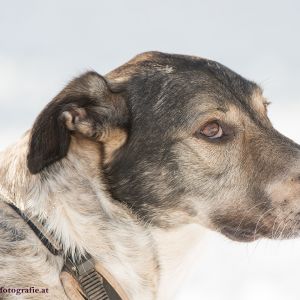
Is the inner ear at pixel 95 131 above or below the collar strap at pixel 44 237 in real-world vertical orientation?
above

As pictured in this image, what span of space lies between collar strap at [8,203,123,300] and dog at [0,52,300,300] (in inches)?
1.7

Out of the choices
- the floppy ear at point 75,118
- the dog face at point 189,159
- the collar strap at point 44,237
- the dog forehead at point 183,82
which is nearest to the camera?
the floppy ear at point 75,118

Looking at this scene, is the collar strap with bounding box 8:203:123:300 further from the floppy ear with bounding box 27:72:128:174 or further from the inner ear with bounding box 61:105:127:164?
the inner ear with bounding box 61:105:127:164

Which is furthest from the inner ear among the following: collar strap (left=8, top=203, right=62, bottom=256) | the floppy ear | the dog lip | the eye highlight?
the dog lip

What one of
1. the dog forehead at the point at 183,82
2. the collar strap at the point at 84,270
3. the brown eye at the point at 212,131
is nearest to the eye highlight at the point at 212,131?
the brown eye at the point at 212,131

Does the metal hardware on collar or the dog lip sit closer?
the metal hardware on collar

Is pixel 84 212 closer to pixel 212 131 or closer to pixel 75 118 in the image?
pixel 75 118

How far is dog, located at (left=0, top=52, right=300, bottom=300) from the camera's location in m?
4.70

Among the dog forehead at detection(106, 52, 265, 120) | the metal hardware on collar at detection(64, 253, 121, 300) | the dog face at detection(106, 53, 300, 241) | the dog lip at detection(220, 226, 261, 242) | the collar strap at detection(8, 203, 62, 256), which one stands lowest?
the metal hardware on collar at detection(64, 253, 121, 300)

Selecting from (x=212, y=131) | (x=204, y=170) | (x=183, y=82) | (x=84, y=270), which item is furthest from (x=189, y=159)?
(x=84, y=270)

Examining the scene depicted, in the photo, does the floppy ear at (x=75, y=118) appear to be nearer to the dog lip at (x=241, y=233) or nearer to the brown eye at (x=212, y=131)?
the brown eye at (x=212, y=131)

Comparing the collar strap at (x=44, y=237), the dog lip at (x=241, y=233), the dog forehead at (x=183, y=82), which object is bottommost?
the collar strap at (x=44, y=237)

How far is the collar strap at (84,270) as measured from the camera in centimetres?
459

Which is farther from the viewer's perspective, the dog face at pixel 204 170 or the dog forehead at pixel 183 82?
the dog forehead at pixel 183 82
